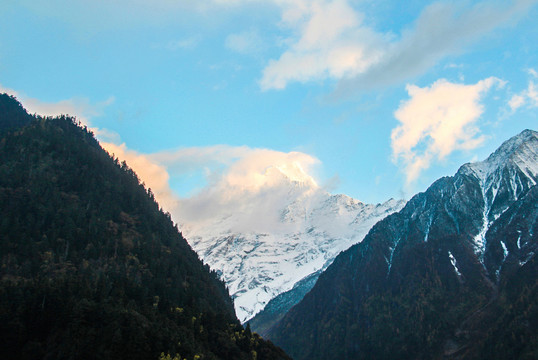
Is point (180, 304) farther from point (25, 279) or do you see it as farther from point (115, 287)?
point (25, 279)

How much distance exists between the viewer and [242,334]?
527 ft

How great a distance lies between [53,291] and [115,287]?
1118 inches

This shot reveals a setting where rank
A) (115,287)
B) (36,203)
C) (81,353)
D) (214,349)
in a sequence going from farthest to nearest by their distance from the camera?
(36,203)
(115,287)
(214,349)
(81,353)

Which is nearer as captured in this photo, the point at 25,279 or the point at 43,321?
the point at 43,321

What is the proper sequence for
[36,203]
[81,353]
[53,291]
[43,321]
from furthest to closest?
[36,203] → [53,291] → [43,321] → [81,353]

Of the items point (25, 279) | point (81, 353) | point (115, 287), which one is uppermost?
point (25, 279)

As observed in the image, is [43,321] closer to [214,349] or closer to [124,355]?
[124,355]

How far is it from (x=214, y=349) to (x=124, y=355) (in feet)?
126

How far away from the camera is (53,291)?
121250 mm

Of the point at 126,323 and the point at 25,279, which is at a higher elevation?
the point at 25,279

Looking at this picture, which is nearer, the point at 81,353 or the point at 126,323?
the point at 81,353

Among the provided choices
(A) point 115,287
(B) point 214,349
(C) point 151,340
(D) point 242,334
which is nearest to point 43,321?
(C) point 151,340

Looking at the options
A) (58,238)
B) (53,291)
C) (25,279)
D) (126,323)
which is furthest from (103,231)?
(126,323)

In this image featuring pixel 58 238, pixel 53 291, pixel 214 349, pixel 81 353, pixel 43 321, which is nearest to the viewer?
pixel 81 353
